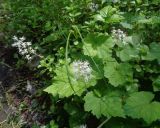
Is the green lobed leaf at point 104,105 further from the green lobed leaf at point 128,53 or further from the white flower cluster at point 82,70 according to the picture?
the green lobed leaf at point 128,53

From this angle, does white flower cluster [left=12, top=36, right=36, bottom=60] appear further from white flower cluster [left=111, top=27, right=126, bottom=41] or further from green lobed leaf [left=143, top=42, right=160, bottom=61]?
green lobed leaf [left=143, top=42, right=160, bottom=61]

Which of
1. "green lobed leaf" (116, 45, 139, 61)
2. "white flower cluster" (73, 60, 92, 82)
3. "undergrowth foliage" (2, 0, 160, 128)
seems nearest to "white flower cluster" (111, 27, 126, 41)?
"undergrowth foliage" (2, 0, 160, 128)

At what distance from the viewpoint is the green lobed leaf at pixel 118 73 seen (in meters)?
2.81

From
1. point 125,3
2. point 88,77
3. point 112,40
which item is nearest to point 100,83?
point 88,77

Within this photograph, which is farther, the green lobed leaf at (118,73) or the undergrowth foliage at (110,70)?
the green lobed leaf at (118,73)

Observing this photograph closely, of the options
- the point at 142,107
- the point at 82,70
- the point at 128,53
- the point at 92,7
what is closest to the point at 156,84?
the point at 142,107

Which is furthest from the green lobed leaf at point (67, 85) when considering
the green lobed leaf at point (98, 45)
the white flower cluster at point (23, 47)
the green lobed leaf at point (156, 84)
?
the white flower cluster at point (23, 47)

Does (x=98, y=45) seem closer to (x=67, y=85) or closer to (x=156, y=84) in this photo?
(x=67, y=85)

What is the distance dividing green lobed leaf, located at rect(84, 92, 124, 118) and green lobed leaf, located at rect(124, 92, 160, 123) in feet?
0.21

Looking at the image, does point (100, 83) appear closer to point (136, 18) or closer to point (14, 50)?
point (136, 18)

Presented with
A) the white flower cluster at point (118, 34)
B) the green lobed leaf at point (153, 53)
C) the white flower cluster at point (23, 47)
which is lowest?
the white flower cluster at point (23, 47)

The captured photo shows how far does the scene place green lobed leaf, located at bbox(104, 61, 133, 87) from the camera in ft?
9.21

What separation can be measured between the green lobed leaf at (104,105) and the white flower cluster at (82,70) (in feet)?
0.46

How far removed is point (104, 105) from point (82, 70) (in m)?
0.31
